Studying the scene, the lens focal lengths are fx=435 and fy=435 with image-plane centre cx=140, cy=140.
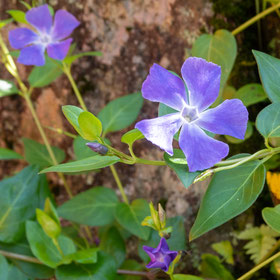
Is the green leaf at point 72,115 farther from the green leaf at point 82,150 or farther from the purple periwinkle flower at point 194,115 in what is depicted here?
the green leaf at point 82,150

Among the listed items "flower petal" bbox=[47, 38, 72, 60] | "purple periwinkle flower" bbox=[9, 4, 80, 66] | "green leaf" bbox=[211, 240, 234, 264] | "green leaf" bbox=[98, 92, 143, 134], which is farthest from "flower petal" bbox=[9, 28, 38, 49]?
"green leaf" bbox=[211, 240, 234, 264]

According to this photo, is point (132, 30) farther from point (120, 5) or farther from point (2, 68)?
point (2, 68)

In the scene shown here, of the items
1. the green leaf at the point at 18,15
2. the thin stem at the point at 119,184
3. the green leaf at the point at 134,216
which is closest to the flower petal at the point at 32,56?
the green leaf at the point at 18,15

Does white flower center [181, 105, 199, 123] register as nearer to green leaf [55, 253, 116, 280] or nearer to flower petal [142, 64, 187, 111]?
flower petal [142, 64, 187, 111]

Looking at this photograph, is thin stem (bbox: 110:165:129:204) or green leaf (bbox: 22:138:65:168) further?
green leaf (bbox: 22:138:65:168)

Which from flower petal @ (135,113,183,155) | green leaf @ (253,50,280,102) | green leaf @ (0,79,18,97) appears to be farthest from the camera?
green leaf @ (0,79,18,97)

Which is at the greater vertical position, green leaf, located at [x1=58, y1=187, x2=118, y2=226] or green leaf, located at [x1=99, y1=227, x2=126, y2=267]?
green leaf, located at [x1=58, y1=187, x2=118, y2=226]

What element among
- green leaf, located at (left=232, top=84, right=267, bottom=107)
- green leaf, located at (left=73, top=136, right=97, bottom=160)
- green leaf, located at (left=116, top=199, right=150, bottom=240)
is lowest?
green leaf, located at (left=116, top=199, right=150, bottom=240)

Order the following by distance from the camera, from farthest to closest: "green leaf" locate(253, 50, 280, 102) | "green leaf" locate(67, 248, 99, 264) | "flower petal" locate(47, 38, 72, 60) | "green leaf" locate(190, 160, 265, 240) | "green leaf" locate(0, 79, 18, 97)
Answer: "green leaf" locate(0, 79, 18, 97) < "flower petal" locate(47, 38, 72, 60) < "green leaf" locate(67, 248, 99, 264) < "green leaf" locate(253, 50, 280, 102) < "green leaf" locate(190, 160, 265, 240)
